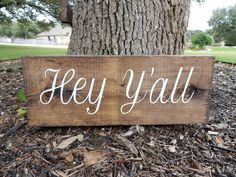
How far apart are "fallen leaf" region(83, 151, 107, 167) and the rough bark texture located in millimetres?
593

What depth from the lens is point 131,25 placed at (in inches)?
63.1

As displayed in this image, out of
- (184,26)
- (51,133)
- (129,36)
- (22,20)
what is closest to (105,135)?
(51,133)

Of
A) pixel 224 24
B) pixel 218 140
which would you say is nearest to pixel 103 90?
pixel 218 140

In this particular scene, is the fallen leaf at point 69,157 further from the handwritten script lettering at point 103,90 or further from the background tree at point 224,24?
the background tree at point 224,24

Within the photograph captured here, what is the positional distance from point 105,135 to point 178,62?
1.80 ft

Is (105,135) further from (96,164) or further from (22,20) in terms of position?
(22,20)

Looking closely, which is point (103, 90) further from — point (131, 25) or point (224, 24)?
point (224, 24)

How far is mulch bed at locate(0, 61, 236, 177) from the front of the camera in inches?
52.3

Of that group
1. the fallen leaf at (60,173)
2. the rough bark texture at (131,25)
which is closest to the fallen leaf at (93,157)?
the fallen leaf at (60,173)

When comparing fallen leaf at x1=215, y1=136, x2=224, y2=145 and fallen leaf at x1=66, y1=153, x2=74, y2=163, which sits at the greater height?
fallen leaf at x1=215, y1=136, x2=224, y2=145

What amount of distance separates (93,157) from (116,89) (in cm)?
36

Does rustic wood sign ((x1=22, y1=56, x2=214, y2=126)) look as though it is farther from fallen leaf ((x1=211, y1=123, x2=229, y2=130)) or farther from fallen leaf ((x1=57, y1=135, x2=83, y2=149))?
fallen leaf ((x1=211, y1=123, x2=229, y2=130))

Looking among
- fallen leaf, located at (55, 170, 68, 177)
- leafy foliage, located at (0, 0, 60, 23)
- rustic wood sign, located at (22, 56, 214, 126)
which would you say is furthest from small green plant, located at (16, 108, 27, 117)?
leafy foliage, located at (0, 0, 60, 23)

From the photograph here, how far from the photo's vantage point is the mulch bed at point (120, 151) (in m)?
1.33
